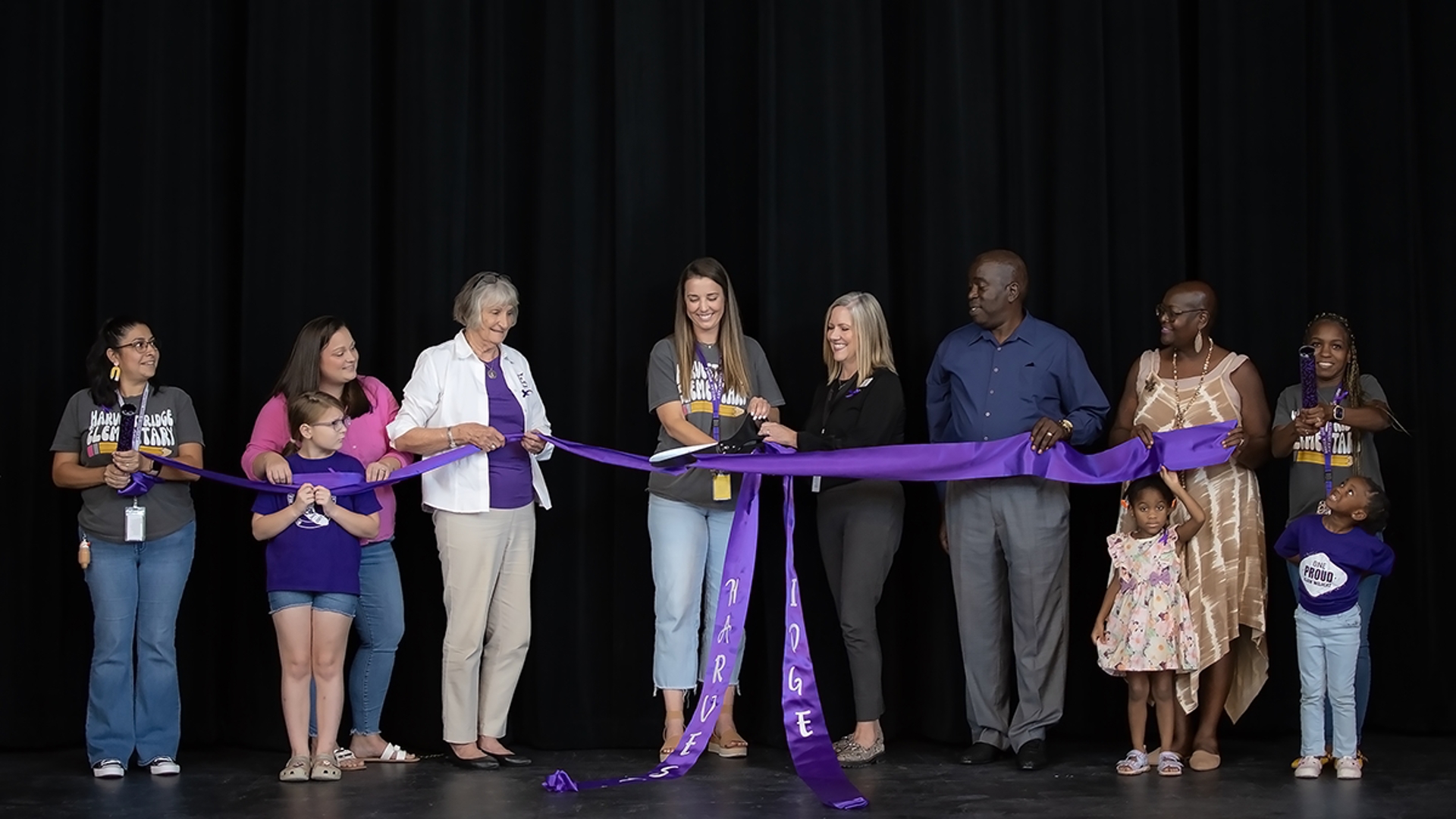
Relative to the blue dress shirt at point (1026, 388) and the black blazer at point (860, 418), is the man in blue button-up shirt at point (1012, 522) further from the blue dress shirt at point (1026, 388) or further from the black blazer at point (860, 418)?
the black blazer at point (860, 418)

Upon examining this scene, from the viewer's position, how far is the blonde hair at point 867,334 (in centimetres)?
473

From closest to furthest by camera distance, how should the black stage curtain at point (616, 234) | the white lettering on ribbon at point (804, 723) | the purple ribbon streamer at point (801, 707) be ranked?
the purple ribbon streamer at point (801, 707) < the white lettering on ribbon at point (804, 723) < the black stage curtain at point (616, 234)

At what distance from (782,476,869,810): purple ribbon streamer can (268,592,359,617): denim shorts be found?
141cm

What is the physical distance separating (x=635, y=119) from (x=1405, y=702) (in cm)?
370

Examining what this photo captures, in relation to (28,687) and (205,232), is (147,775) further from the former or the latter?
(205,232)

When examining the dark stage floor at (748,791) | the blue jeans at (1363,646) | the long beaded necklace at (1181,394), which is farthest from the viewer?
the long beaded necklace at (1181,394)

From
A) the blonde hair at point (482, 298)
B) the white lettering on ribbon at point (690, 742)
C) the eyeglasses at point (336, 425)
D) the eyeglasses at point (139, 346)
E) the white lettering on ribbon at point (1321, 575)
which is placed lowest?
the white lettering on ribbon at point (690, 742)

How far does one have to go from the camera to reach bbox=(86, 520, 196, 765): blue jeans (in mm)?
4543

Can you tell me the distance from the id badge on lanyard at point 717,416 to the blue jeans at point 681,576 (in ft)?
0.39

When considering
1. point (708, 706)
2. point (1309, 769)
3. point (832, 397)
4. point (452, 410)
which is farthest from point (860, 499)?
point (1309, 769)

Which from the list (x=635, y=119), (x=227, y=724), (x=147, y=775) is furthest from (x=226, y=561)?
(x=635, y=119)

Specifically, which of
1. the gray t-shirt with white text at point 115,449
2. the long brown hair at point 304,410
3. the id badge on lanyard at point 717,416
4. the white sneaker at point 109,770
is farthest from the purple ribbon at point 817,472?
the white sneaker at point 109,770

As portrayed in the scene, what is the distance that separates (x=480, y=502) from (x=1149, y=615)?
2.18 meters

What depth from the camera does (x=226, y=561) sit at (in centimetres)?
526
